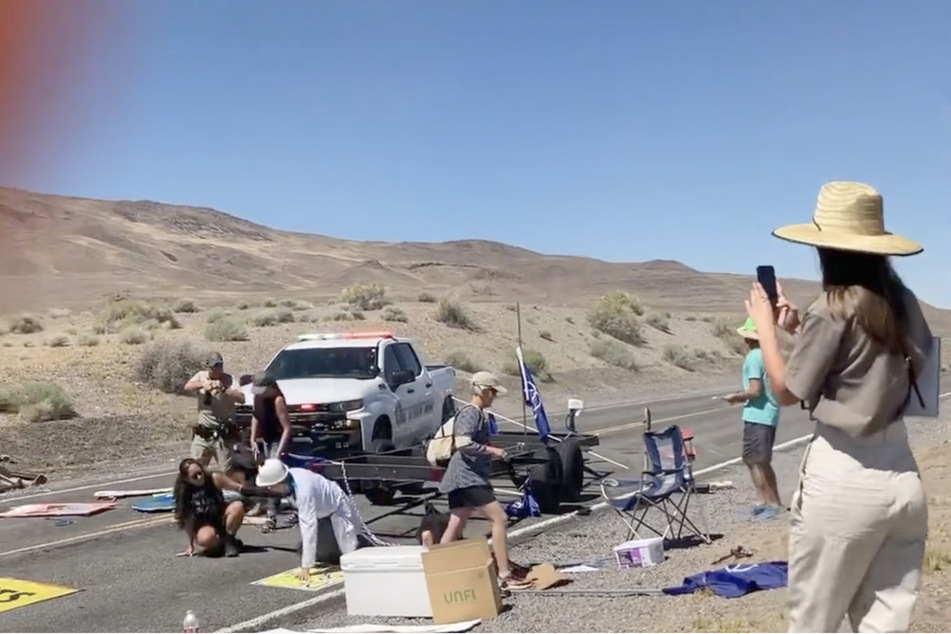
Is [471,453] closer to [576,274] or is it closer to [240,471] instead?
[240,471]

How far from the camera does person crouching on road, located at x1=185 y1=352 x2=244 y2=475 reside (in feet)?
38.1

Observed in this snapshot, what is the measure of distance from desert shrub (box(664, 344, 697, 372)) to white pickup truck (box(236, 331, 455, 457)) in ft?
111

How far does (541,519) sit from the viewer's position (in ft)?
35.6

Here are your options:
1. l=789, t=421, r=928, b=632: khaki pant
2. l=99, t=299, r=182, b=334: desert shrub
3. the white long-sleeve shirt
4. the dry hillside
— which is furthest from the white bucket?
l=99, t=299, r=182, b=334: desert shrub

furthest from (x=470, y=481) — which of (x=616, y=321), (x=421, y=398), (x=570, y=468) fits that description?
(x=616, y=321)

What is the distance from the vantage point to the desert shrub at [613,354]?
4356 centimetres

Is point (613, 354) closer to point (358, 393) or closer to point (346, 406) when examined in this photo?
point (358, 393)

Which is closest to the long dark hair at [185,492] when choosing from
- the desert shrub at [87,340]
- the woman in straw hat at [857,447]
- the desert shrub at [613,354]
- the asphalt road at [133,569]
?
the asphalt road at [133,569]

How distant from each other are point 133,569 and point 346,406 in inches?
149

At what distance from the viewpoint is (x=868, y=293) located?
3465 mm

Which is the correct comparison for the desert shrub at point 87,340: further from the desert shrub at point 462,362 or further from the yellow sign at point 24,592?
the yellow sign at point 24,592

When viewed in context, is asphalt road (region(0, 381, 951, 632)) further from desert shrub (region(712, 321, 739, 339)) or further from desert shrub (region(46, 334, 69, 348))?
desert shrub (region(712, 321, 739, 339))

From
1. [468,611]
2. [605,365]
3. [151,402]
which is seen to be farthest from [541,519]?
[605,365]

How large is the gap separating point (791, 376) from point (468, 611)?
3782 mm
